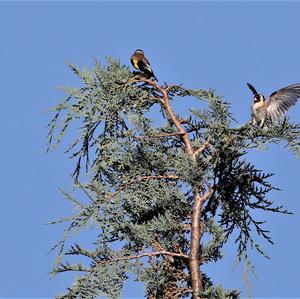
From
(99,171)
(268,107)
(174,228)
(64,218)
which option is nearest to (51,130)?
(99,171)

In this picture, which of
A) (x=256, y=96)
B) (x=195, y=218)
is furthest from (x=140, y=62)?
(x=195, y=218)

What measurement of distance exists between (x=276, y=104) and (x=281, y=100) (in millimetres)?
83

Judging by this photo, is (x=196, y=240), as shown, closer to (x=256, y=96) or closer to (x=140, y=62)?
(x=256, y=96)

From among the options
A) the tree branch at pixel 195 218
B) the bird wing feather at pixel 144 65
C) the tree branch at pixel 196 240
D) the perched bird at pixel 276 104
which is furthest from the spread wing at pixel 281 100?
the tree branch at pixel 196 240

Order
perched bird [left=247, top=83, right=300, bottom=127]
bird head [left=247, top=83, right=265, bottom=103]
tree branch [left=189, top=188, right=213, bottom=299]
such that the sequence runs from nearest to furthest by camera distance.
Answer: tree branch [left=189, top=188, right=213, bottom=299]
perched bird [left=247, top=83, right=300, bottom=127]
bird head [left=247, top=83, right=265, bottom=103]

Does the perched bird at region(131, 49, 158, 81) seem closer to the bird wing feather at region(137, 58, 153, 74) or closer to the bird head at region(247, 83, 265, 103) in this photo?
the bird wing feather at region(137, 58, 153, 74)

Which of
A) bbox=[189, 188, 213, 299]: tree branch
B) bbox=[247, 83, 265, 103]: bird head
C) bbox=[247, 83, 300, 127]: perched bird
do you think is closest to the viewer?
bbox=[189, 188, 213, 299]: tree branch

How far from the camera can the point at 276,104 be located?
9.09m

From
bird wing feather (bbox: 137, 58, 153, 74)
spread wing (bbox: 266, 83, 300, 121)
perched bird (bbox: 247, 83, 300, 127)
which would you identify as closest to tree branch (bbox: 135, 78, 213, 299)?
bird wing feather (bbox: 137, 58, 153, 74)

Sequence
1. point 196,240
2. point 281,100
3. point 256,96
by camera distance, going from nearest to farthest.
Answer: point 196,240
point 281,100
point 256,96

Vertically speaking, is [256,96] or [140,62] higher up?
[140,62]

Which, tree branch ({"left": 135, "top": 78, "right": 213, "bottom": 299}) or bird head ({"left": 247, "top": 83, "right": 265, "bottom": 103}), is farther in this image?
bird head ({"left": 247, "top": 83, "right": 265, "bottom": 103})

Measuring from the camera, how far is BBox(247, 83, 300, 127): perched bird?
352 inches

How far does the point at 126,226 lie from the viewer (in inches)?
310
